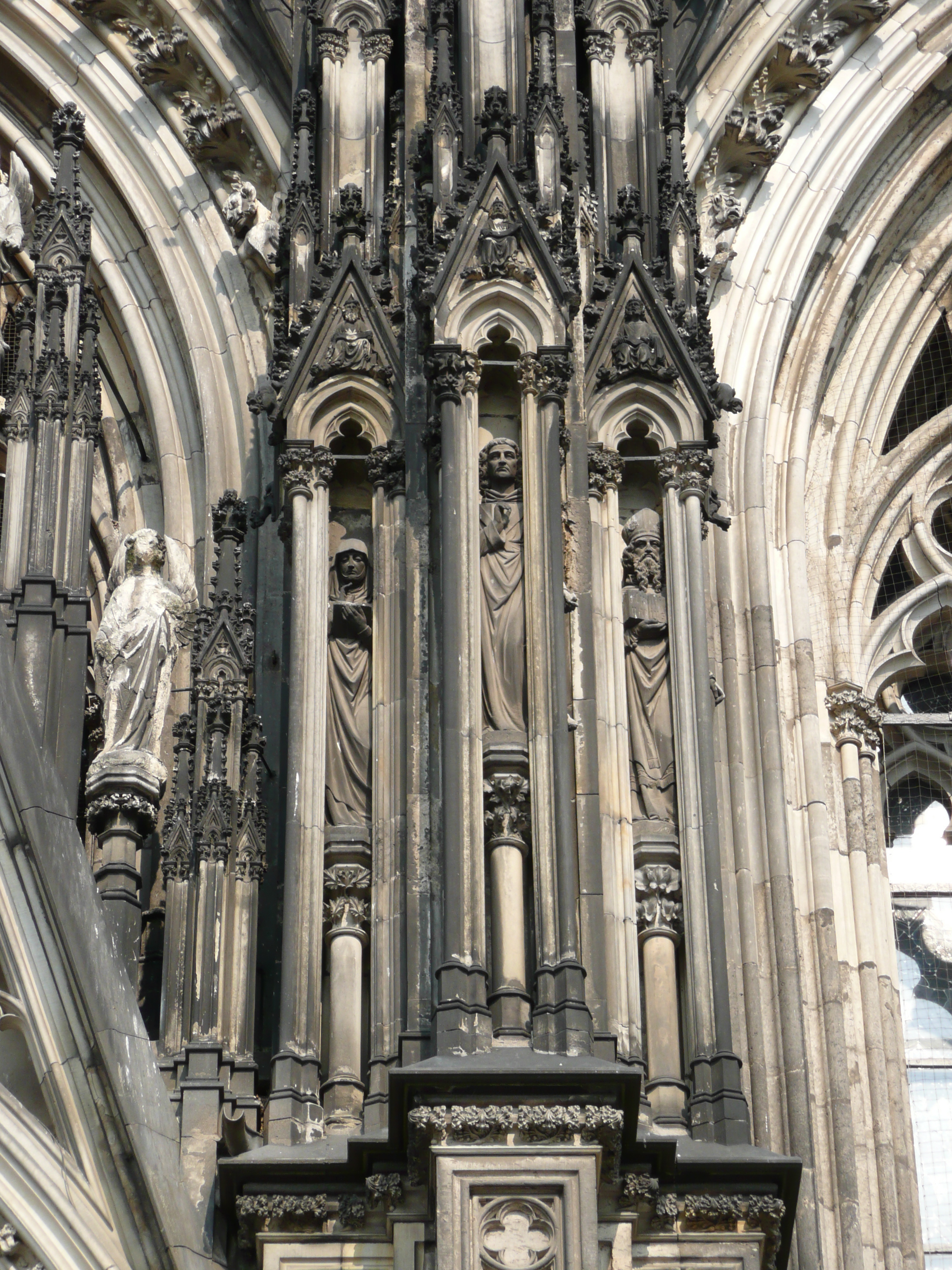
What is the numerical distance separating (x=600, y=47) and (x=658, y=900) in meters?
5.24

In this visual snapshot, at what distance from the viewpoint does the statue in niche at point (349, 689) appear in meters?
16.6

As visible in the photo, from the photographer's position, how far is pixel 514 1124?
14.9 metres

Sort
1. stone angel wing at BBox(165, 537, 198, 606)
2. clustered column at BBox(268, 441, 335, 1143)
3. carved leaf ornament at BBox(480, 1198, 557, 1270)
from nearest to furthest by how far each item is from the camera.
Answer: carved leaf ornament at BBox(480, 1198, 557, 1270) → clustered column at BBox(268, 441, 335, 1143) → stone angel wing at BBox(165, 537, 198, 606)

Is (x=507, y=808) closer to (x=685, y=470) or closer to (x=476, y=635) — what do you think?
(x=476, y=635)

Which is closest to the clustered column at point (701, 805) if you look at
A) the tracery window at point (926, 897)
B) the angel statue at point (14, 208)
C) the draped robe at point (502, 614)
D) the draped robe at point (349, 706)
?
the draped robe at point (502, 614)

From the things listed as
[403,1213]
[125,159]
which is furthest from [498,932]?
[125,159]

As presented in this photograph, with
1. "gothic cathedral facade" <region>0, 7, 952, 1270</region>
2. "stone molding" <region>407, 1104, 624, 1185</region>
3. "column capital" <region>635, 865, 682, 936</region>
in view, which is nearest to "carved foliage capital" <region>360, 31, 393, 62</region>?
"gothic cathedral facade" <region>0, 7, 952, 1270</region>

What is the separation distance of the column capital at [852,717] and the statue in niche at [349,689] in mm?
3499

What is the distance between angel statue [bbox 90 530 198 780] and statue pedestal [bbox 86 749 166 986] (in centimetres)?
3

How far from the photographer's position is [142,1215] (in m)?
15.5

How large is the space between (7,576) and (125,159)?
158 inches

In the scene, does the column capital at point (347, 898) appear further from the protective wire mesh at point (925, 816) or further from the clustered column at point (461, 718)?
the protective wire mesh at point (925, 816)

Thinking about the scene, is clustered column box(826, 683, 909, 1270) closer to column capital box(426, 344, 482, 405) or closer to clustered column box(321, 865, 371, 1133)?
clustered column box(321, 865, 371, 1133)

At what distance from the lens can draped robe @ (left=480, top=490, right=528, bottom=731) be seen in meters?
16.2
